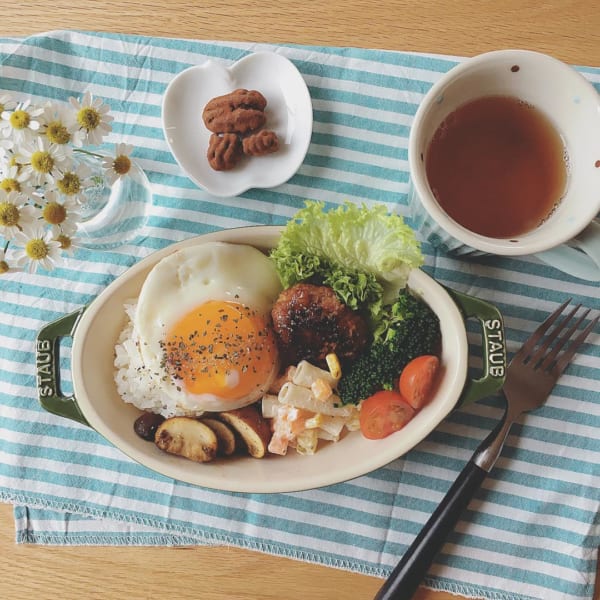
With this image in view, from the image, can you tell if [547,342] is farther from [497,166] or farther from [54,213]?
[54,213]

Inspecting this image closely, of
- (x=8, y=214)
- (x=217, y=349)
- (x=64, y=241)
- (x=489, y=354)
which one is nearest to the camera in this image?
(x=8, y=214)

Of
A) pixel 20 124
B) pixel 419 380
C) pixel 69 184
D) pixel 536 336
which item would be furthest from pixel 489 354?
pixel 20 124

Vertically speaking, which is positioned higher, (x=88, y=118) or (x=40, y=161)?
(x=88, y=118)

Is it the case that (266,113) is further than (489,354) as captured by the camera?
Yes

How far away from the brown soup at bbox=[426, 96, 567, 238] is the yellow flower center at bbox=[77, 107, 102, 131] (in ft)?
2.28

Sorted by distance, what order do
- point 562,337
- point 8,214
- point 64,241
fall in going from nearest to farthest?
point 8,214, point 64,241, point 562,337

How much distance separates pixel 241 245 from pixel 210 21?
0.64 metres

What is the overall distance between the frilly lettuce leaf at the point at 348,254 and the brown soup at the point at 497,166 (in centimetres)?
15

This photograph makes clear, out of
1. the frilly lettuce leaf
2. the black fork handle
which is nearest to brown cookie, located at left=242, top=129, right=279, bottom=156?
the frilly lettuce leaf

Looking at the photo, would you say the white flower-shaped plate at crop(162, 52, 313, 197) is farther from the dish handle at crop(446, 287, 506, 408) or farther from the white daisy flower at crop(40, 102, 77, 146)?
the dish handle at crop(446, 287, 506, 408)

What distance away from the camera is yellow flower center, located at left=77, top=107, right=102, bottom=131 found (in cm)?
122

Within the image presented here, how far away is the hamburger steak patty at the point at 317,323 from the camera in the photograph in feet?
4.75

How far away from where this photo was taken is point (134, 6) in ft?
5.56

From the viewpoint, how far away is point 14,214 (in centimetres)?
115
